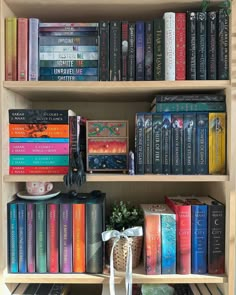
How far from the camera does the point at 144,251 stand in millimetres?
1090

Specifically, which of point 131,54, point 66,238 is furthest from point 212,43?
point 66,238

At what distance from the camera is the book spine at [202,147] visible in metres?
1.04

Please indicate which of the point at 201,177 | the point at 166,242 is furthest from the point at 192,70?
the point at 166,242

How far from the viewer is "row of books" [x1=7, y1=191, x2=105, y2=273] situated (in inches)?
41.8

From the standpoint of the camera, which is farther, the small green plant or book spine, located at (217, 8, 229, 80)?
the small green plant

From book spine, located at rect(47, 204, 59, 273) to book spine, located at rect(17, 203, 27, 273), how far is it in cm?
8

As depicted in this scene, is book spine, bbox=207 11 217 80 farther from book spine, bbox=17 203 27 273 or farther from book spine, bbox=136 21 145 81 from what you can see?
book spine, bbox=17 203 27 273

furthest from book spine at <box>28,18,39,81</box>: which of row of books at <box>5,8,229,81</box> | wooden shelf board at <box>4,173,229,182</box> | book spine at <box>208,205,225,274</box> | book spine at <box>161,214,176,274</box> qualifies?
book spine at <box>208,205,225,274</box>

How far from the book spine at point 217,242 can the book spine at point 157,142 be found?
230 millimetres

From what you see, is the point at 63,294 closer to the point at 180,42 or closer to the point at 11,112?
the point at 11,112

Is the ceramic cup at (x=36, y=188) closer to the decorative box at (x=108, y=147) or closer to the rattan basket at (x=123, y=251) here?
the decorative box at (x=108, y=147)

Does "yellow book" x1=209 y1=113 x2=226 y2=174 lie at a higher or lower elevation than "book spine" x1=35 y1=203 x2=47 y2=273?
higher

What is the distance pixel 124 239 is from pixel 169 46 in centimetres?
65

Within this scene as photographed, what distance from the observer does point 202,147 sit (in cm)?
105
